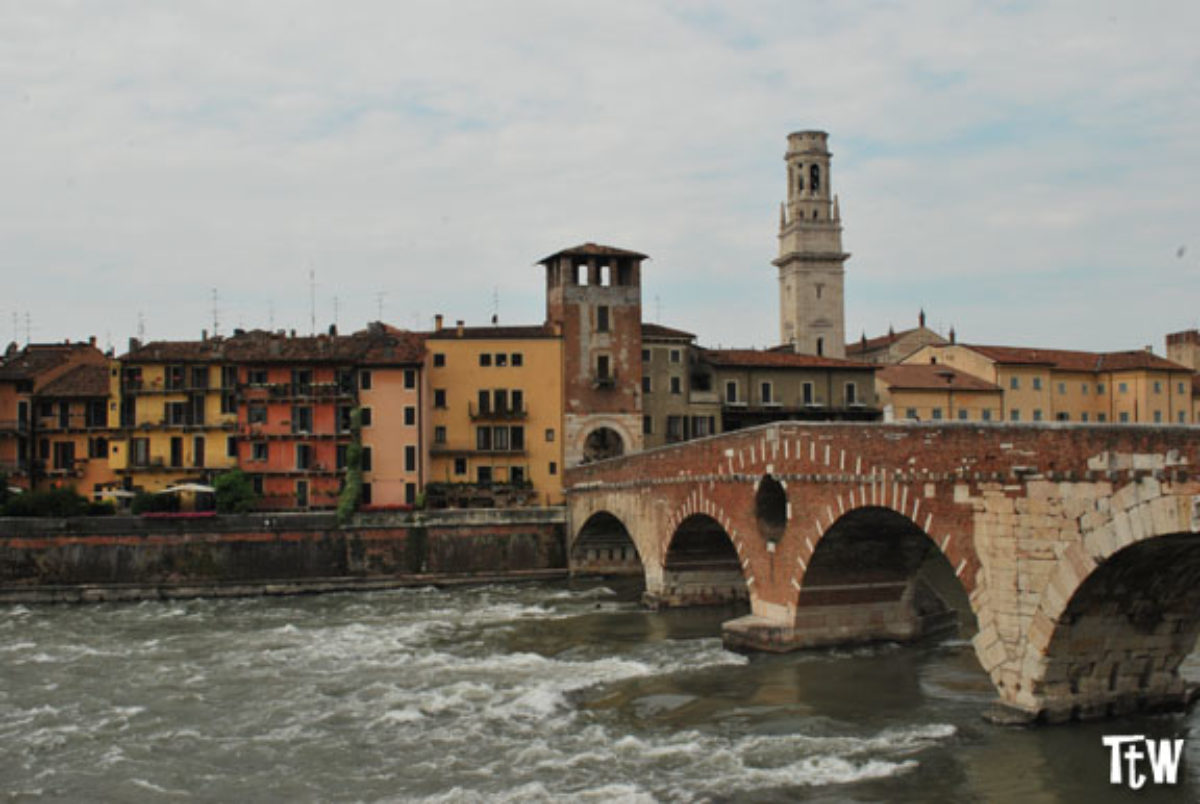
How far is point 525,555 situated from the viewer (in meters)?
53.2

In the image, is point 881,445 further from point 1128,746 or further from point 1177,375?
point 1177,375

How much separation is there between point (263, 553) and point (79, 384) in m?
17.6

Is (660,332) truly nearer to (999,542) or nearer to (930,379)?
(930,379)

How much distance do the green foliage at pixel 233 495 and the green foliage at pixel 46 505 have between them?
18.7 feet

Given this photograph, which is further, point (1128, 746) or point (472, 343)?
point (472, 343)

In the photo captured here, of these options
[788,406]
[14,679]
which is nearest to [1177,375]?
[788,406]

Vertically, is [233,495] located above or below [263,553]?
above

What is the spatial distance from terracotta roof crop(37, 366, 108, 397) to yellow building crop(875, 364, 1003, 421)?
4151 centimetres

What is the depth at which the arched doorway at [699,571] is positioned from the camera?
40219 millimetres

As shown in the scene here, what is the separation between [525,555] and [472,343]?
12127 mm

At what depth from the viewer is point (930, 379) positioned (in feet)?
224

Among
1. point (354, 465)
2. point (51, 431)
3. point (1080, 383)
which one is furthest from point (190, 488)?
point (1080, 383)

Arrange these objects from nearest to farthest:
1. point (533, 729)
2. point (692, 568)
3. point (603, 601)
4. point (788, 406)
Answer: point (533, 729), point (692, 568), point (603, 601), point (788, 406)

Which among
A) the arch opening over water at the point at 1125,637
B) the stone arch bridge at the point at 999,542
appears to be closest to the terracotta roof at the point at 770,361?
the stone arch bridge at the point at 999,542
